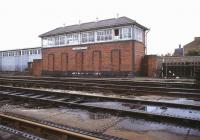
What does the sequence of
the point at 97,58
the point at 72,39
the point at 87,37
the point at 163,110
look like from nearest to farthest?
the point at 163,110 < the point at 97,58 < the point at 87,37 < the point at 72,39

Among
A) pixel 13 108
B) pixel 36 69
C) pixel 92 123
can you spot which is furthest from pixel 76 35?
pixel 92 123

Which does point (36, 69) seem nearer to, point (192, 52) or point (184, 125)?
point (192, 52)

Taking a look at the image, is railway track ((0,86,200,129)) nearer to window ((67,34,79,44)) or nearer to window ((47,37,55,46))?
window ((67,34,79,44))

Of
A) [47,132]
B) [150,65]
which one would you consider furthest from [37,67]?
[47,132]

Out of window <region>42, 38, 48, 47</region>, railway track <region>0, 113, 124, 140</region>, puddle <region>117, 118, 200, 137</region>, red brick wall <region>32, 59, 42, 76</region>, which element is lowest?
puddle <region>117, 118, 200, 137</region>

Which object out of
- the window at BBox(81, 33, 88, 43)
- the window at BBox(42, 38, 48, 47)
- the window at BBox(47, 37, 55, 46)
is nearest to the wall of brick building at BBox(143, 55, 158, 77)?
the window at BBox(81, 33, 88, 43)

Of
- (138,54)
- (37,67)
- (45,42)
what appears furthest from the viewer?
(37,67)

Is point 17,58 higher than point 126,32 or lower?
lower

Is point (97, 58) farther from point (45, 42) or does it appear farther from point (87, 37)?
point (45, 42)

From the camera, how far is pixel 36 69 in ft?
127

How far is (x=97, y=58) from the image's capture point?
3181 cm

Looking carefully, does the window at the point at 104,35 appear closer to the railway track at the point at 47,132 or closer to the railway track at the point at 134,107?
the railway track at the point at 134,107

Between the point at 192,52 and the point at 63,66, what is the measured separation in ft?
71.0

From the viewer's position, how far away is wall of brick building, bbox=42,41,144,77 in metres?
29.5
